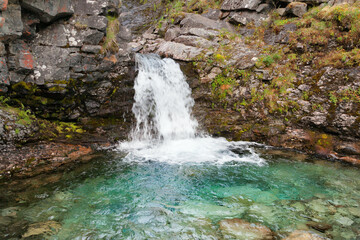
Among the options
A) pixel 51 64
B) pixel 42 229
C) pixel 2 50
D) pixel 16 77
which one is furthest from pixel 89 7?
Result: pixel 42 229

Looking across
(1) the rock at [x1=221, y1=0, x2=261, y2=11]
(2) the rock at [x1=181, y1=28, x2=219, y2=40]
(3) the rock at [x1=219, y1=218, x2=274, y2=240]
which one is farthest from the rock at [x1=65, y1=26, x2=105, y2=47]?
(1) the rock at [x1=221, y1=0, x2=261, y2=11]

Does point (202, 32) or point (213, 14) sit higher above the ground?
point (213, 14)

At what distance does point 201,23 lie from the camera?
12.0m

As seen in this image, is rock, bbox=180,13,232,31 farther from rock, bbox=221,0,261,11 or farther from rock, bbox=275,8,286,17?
rock, bbox=275,8,286,17

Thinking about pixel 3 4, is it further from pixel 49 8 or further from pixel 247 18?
pixel 247 18

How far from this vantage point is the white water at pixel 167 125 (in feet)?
24.8

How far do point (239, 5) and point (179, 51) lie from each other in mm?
5432

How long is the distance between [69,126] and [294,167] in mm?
7878

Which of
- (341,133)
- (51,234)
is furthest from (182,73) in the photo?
Result: (51,234)

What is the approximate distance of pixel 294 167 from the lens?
22.6 feet

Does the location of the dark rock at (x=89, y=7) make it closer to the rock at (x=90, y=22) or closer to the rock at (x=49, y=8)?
the rock at (x=90, y=22)

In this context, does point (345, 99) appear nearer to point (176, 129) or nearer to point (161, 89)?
point (176, 129)

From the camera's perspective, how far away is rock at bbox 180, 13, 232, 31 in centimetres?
1199

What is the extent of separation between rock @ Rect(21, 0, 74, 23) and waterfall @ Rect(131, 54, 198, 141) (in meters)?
2.92
